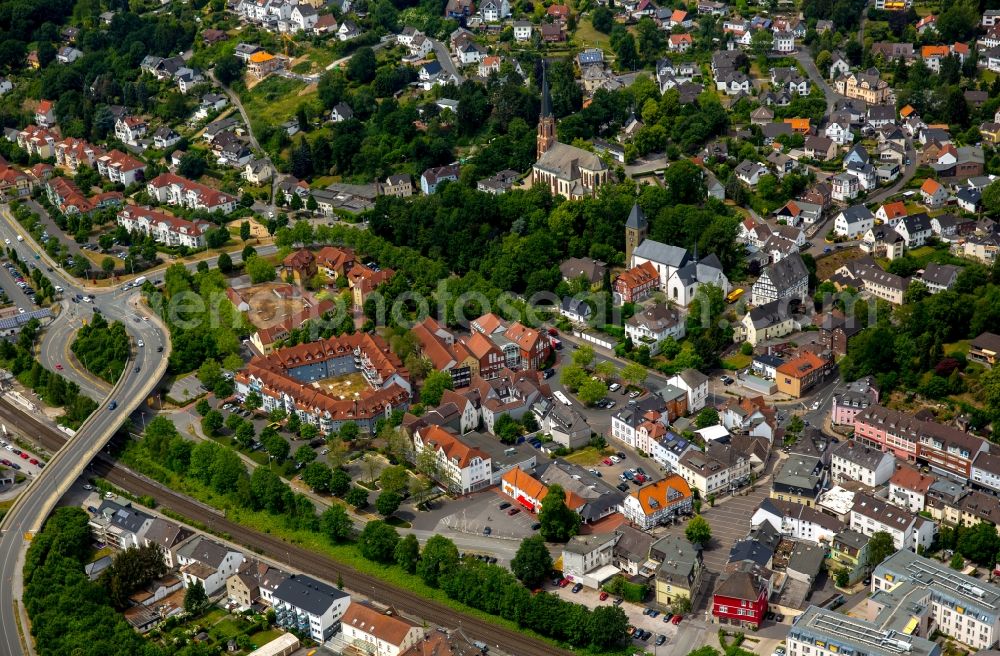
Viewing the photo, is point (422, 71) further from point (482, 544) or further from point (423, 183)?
point (482, 544)

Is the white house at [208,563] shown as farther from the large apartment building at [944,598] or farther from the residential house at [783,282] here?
the residential house at [783,282]

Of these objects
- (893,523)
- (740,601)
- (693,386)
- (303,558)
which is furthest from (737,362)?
(303,558)

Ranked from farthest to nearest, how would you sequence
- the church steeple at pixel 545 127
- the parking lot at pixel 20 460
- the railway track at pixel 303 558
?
the church steeple at pixel 545 127
the parking lot at pixel 20 460
the railway track at pixel 303 558

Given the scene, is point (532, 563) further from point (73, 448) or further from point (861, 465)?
point (73, 448)

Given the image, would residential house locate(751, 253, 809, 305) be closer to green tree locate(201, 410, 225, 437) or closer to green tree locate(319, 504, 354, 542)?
green tree locate(319, 504, 354, 542)

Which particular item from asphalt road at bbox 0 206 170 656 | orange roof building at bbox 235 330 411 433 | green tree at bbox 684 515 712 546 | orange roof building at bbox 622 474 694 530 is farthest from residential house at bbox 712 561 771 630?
asphalt road at bbox 0 206 170 656

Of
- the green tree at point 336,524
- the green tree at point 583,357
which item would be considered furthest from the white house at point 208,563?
the green tree at point 583,357

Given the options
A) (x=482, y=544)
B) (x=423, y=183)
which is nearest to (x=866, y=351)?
(x=482, y=544)
